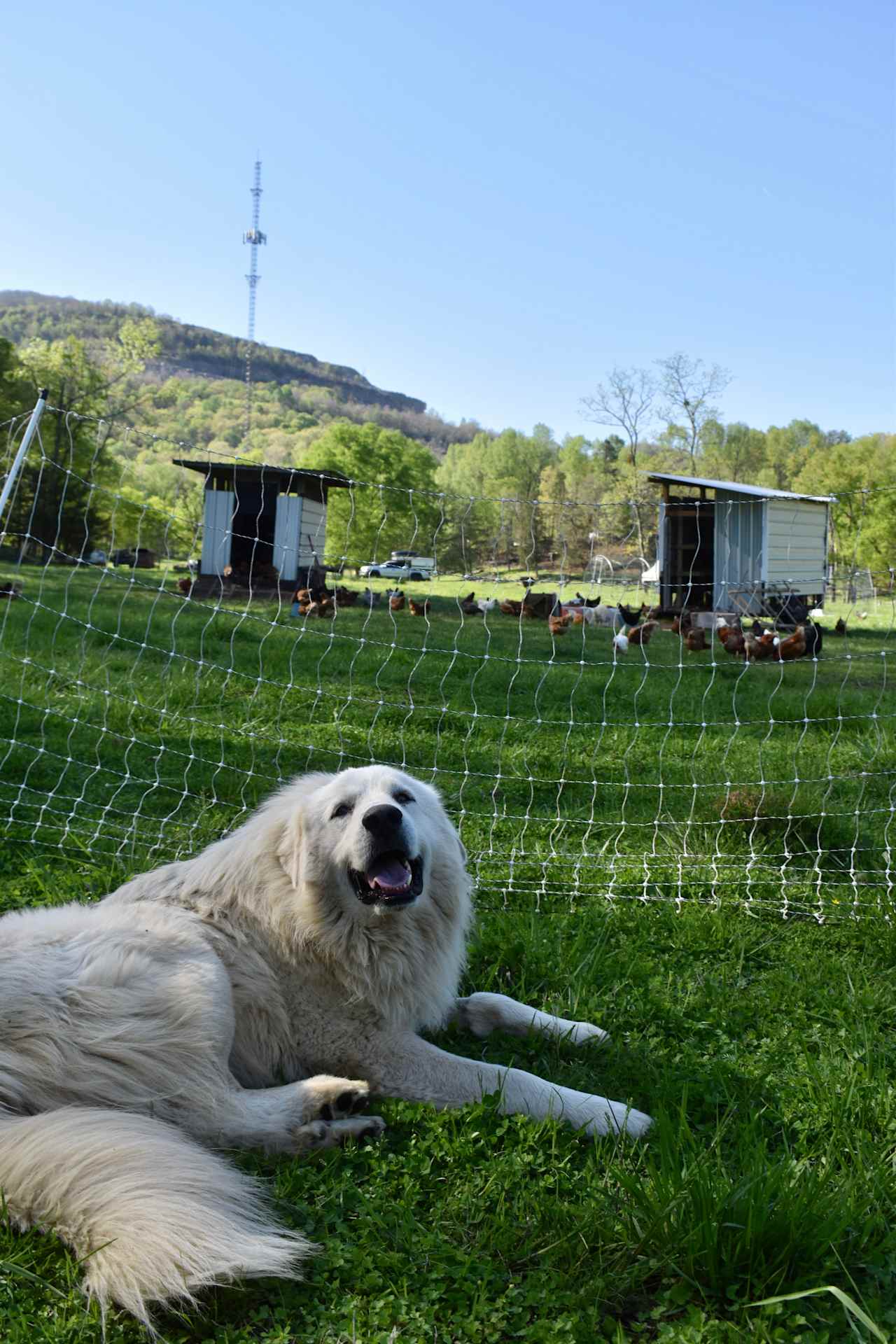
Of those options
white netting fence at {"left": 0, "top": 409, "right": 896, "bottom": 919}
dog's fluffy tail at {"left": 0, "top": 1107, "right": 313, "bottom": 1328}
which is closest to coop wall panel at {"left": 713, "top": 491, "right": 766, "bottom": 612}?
white netting fence at {"left": 0, "top": 409, "right": 896, "bottom": 919}

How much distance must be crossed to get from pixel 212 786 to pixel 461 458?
4217 inches

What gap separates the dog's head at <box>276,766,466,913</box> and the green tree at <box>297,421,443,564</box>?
1609 inches

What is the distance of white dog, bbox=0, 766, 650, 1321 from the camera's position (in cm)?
203

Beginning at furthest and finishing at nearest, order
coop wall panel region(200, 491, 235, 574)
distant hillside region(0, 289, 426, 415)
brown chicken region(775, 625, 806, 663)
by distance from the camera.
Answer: distant hillside region(0, 289, 426, 415) < coop wall panel region(200, 491, 235, 574) < brown chicken region(775, 625, 806, 663)

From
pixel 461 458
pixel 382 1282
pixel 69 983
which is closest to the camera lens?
pixel 382 1282

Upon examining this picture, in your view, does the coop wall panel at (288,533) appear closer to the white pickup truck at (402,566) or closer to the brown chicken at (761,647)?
the white pickup truck at (402,566)

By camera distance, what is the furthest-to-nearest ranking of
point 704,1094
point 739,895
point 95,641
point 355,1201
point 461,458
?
1. point 461,458
2. point 95,641
3. point 739,895
4. point 704,1094
5. point 355,1201

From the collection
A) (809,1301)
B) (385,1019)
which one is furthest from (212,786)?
(809,1301)

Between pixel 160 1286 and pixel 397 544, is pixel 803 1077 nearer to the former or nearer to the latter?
pixel 160 1286

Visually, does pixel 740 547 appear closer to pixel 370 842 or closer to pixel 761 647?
pixel 761 647

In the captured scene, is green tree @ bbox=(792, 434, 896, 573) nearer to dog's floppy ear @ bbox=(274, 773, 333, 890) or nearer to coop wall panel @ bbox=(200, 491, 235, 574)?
coop wall panel @ bbox=(200, 491, 235, 574)

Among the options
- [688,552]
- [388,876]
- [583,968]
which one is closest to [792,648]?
[583,968]

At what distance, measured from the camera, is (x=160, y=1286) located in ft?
6.07

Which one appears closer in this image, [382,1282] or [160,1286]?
[160,1286]
